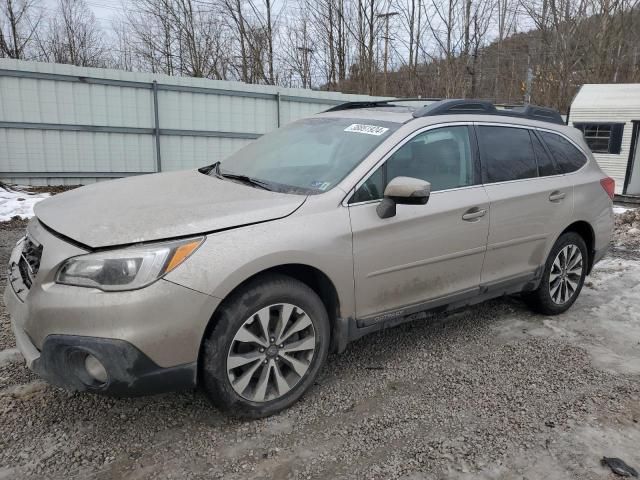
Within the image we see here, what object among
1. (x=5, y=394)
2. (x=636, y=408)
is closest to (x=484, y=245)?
(x=636, y=408)

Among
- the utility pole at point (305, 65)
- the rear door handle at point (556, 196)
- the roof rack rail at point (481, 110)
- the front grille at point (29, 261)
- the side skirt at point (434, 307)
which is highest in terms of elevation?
the utility pole at point (305, 65)

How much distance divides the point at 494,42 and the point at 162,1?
1431 cm

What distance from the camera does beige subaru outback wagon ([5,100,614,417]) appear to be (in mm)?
2354

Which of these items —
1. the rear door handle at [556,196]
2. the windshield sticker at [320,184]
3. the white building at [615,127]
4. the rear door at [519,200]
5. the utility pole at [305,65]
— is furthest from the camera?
the utility pole at [305,65]

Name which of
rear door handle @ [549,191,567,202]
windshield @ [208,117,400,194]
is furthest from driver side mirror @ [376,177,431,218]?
rear door handle @ [549,191,567,202]

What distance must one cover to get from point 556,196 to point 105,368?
11.6ft

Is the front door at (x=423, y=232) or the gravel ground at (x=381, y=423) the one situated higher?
the front door at (x=423, y=232)

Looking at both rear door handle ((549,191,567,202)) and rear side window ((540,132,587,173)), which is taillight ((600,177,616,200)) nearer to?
rear side window ((540,132,587,173))

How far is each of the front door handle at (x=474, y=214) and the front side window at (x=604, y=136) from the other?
12.1m

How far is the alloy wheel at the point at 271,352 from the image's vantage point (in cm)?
264

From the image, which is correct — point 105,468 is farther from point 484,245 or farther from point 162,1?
point 162,1

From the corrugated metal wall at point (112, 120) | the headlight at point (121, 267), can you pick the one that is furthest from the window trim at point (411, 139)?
the corrugated metal wall at point (112, 120)

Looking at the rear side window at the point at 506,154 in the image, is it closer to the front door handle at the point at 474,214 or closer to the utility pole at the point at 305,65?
the front door handle at the point at 474,214

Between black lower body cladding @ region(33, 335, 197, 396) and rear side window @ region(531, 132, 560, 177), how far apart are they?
10.5 feet
